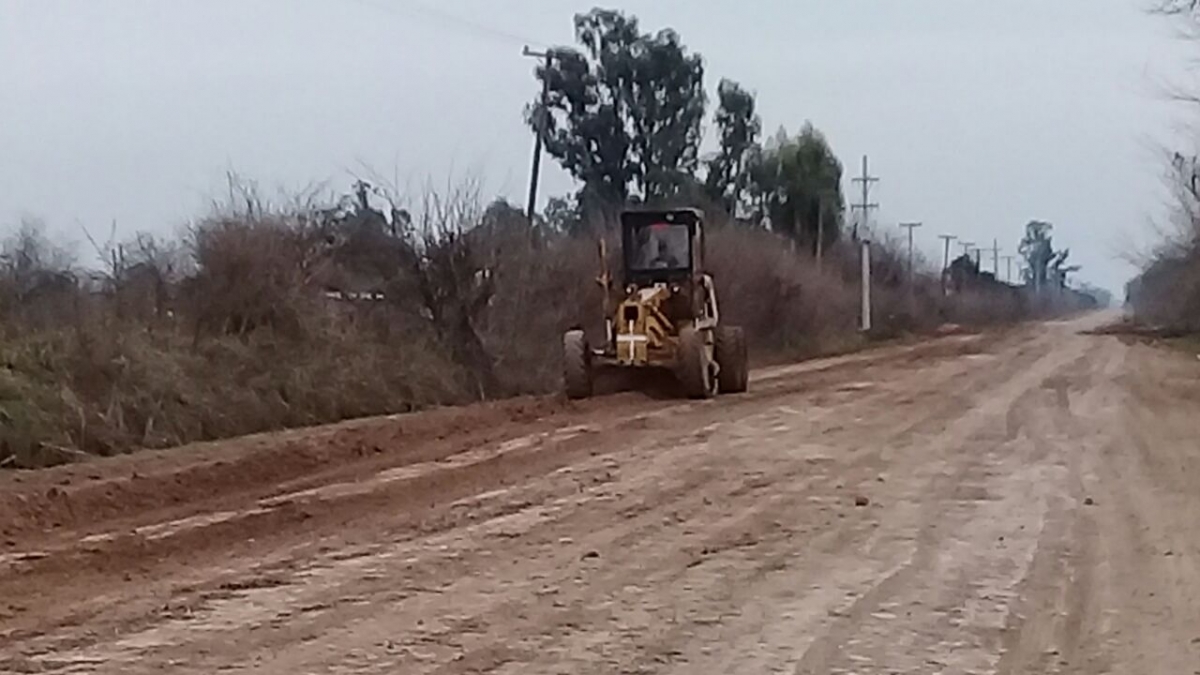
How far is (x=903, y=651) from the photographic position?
28.8ft

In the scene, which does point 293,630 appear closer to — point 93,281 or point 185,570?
point 185,570

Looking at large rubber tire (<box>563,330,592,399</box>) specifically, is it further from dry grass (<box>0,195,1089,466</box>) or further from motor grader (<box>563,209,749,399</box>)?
dry grass (<box>0,195,1089,466</box>)

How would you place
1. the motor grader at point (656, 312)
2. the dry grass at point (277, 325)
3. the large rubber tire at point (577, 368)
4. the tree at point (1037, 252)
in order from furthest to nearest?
the tree at point (1037, 252), the large rubber tire at point (577, 368), the motor grader at point (656, 312), the dry grass at point (277, 325)

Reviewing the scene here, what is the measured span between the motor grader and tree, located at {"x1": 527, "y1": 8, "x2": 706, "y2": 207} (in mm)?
30082

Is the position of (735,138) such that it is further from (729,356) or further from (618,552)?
(618,552)

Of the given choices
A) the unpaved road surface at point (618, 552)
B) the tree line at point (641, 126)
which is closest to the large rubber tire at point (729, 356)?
the unpaved road surface at point (618, 552)

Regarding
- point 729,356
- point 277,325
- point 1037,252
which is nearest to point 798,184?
point 729,356

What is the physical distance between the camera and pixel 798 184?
69.1m

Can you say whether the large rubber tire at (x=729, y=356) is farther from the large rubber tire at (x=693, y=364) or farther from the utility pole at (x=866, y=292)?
the utility pole at (x=866, y=292)

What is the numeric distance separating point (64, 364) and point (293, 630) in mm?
10736

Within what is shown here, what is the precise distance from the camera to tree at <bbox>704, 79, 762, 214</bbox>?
64000 mm

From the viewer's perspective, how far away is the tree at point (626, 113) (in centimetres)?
5788

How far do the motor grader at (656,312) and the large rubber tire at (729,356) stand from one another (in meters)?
0.64

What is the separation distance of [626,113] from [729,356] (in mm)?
32736
